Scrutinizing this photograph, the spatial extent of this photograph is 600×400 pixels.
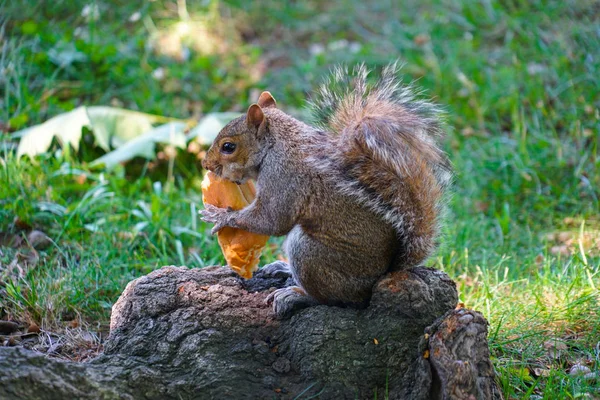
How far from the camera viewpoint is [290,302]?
2541mm

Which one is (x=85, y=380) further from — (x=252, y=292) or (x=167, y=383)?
(x=252, y=292)

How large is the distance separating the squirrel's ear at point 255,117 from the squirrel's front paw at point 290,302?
61cm

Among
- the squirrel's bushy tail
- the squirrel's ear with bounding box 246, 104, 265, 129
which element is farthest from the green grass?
the squirrel's ear with bounding box 246, 104, 265, 129

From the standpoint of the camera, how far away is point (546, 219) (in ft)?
13.6

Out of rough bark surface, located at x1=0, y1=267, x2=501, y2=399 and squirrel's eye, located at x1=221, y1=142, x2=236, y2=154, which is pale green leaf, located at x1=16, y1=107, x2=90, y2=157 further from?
rough bark surface, located at x1=0, y1=267, x2=501, y2=399

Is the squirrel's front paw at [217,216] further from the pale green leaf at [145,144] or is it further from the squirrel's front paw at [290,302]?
the pale green leaf at [145,144]

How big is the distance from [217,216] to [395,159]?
70 centimetres

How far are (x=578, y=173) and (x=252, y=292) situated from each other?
233cm

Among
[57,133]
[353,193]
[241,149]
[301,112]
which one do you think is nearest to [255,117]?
[241,149]

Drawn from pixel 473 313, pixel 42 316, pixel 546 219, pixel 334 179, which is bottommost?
pixel 546 219

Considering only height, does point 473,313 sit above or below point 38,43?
below

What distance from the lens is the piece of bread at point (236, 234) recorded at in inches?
104

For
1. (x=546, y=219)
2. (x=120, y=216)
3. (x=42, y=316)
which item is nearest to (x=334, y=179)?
(x=42, y=316)

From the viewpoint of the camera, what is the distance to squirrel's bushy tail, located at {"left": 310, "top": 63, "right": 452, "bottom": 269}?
2439 millimetres
